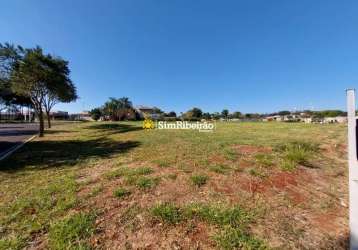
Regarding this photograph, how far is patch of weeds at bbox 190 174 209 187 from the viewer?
4.39 meters

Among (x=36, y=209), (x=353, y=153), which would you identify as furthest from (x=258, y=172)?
(x=36, y=209)

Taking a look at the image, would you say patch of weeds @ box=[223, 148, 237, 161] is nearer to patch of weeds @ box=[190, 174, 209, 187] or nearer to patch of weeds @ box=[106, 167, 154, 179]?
patch of weeds @ box=[190, 174, 209, 187]

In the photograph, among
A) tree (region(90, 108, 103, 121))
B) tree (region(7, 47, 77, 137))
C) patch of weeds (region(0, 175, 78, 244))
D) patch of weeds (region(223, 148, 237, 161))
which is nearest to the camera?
patch of weeds (region(0, 175, 78, 244))

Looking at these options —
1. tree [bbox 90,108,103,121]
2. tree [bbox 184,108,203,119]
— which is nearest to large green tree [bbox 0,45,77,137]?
tree [bbox 184,108,203,119]

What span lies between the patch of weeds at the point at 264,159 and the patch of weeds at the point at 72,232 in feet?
14.3

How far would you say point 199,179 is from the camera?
14.9 feet

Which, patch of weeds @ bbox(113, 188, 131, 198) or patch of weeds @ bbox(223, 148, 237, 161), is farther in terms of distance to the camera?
patch of weeds @ bbox(223, 148, 237, 161)

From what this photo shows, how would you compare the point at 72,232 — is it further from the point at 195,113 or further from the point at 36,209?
the point at 195,113

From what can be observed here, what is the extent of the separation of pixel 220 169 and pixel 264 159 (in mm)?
1647

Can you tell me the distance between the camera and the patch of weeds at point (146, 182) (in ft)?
14.0

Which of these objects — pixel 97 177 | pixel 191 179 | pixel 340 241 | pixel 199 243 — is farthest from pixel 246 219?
pixel 97 177

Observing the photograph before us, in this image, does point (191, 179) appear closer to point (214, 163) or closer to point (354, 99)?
point (214, 163)

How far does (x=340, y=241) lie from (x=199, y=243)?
1894mm

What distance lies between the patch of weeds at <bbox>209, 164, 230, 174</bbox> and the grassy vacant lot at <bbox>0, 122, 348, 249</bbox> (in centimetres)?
2
